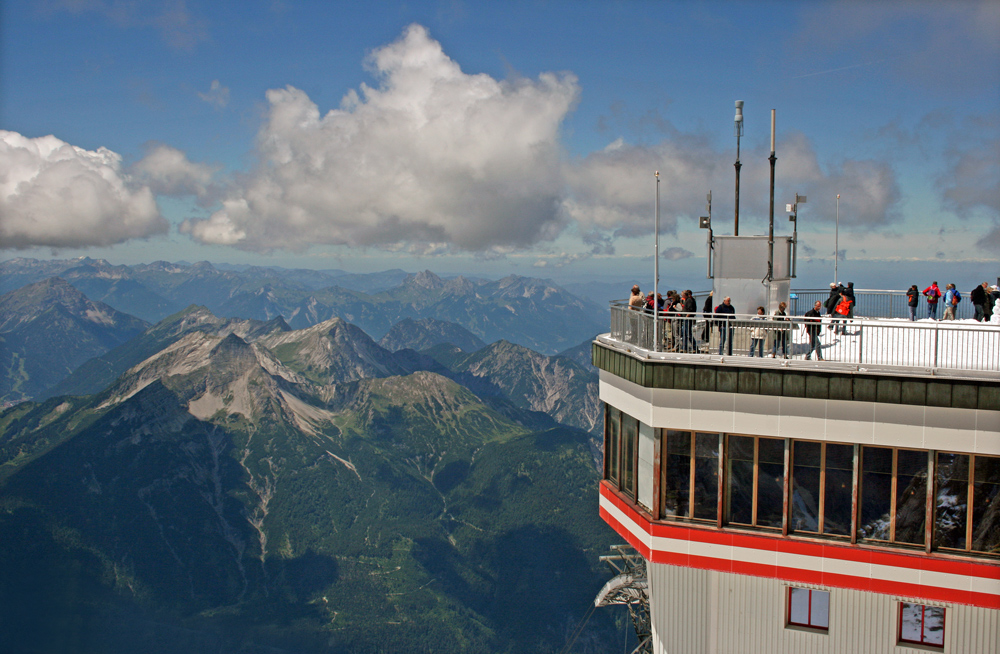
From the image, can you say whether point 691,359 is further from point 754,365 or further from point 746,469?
point 746,469

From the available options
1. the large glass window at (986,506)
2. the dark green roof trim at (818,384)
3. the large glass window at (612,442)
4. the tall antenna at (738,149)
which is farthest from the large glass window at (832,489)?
the tall antenna at (738,149)

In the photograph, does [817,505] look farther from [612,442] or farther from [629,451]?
[612,442]

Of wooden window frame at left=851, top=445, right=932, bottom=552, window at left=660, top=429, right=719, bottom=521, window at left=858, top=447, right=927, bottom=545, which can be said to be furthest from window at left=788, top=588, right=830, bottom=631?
window at left=660, top=429, right=719, bottom=521

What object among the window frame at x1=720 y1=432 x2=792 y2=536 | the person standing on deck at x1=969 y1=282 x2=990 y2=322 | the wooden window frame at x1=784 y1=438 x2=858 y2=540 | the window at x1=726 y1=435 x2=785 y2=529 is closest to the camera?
the wooden window frame at x1=784 y1=438 x2=858 y2=540

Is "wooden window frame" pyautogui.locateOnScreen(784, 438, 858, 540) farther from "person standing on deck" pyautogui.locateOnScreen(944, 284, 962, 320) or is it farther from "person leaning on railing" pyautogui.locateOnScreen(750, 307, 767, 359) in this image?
"person standing on deck" pyautogui.locateOnScreen(944, 284, 962, 320)

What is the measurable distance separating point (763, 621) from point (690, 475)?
18.1ft

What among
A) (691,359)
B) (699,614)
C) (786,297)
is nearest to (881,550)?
(699,614)

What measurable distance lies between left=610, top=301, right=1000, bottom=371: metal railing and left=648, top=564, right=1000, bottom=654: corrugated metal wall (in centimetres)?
794

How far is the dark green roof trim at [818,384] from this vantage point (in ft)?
68.6

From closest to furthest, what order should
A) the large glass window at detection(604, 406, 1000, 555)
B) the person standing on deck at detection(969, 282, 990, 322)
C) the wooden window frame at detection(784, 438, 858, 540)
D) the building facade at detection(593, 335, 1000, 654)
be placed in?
1. the building facade at detection(593, 335, 1000, 654)
2. the large glass window at detection(604, 406, 1000, 555)
3. the wooden window frame at detection(784, 438, 858, 540)
4. the person standing on deck at detection(969, 282, 990, 322)

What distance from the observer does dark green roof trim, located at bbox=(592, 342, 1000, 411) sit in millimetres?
20922

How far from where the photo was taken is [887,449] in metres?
22.0

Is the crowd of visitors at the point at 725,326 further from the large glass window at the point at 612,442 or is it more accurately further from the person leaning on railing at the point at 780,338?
the large glass window at the point at 612,442

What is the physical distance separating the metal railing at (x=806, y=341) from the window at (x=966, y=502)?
340cm
